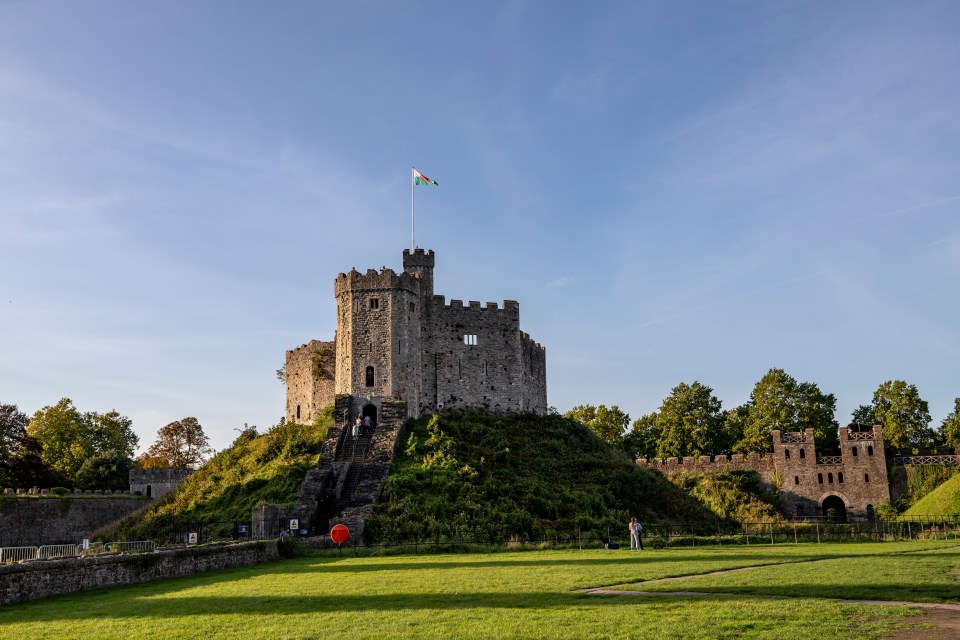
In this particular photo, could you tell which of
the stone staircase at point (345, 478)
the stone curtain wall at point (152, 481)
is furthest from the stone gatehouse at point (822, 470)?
the stone curtain wall at point (152, 481)

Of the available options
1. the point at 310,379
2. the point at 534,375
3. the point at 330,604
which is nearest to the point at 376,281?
the point at 310,379

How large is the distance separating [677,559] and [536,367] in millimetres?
35070

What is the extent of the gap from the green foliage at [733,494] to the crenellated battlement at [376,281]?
32165 mm

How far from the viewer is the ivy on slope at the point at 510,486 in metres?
39.9

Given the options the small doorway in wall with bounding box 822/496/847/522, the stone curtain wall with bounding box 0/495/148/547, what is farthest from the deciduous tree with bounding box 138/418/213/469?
the small doorway in wall with bounding box 822/496/847/522

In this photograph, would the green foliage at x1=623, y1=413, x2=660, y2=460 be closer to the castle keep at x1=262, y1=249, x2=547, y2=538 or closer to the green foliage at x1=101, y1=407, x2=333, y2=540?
the castle keep at x1=262, y1=249, x2=547, y2=538

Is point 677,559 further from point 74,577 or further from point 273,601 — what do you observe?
point 74,577

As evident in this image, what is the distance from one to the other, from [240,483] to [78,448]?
123ft

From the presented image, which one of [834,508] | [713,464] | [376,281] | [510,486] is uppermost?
[376,281]

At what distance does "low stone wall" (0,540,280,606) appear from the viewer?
21.5 meters

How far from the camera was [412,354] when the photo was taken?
54531 mm

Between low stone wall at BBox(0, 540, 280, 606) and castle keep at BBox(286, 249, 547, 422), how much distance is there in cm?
2147

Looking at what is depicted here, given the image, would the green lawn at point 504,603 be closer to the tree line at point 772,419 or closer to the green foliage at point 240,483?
the green foliage at point 240,483

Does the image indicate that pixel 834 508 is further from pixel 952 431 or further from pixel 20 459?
pixel 20 459
